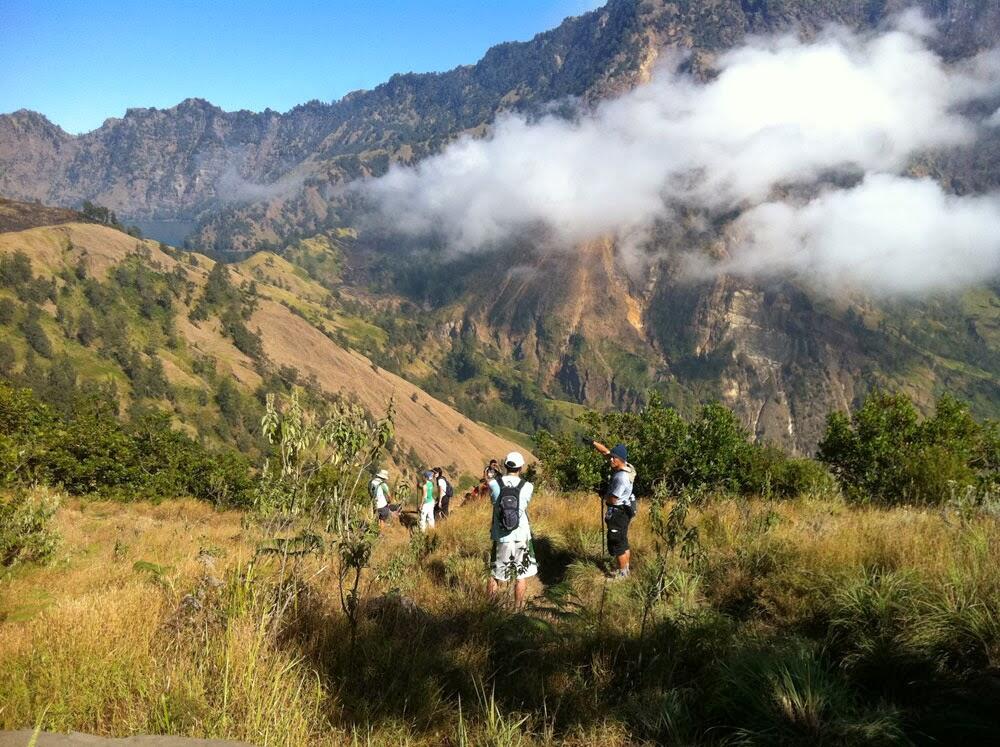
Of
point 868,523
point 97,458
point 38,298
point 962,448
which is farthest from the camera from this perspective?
point 38,298

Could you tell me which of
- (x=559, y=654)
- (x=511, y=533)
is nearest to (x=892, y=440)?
(x=511, y=533)

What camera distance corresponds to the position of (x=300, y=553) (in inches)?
195

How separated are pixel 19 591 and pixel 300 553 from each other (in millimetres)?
3662

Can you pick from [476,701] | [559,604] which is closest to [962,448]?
[559,604]

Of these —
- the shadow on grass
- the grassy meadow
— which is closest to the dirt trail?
the grassy meadow

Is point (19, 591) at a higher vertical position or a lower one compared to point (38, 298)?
lower

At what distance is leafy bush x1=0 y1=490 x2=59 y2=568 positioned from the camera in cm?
727

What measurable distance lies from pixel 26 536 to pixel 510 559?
6392 millimetres

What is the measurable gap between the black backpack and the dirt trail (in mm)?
4765

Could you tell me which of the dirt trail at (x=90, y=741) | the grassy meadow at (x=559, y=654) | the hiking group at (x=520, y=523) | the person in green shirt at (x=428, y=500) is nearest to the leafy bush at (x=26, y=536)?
the grassy meadow at (x=559, y=654)

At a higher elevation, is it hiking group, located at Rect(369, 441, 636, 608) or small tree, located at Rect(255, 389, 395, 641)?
small tree, located at Rect(255, 389, 395, 641)

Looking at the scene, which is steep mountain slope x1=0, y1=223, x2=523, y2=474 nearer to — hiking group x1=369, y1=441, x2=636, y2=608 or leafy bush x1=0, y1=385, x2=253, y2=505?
leafy bush x1=0, y1=385, x2=253, y2=505

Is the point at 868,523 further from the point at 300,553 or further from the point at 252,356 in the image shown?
the point at 252,356

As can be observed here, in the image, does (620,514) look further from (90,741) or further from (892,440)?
(892,440)
